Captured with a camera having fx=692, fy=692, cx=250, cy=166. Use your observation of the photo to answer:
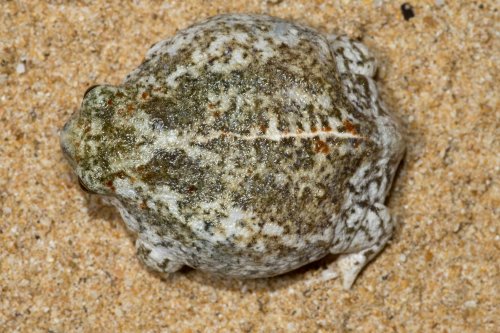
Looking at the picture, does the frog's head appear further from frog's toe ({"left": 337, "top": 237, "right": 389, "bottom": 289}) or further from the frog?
frog's toe ({"left": 337, "top": 237, "right": 389, "bottom": 289})

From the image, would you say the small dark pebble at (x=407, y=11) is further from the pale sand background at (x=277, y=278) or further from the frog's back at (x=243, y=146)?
the frog's back at (x=243, y=146)

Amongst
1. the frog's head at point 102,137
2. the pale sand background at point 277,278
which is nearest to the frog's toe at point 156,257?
the pale sand background at point 277,278

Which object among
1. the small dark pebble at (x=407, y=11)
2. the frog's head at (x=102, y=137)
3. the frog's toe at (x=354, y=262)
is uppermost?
the small dark pebble at (x=407, y=11)

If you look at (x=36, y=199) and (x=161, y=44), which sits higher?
(x=161, y=44)

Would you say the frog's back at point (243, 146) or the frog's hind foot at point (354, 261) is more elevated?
the frog's back at point (243, 146)

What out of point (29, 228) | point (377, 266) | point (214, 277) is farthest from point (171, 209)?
point (377, 266)

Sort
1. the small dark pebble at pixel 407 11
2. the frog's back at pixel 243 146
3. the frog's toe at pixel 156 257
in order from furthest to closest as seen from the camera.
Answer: the small dark pebble at pixel 407 11
the frog's toe at pixel 156 257
the frog's back at pixel 243 146

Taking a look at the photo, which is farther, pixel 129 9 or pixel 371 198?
pixel 129 9

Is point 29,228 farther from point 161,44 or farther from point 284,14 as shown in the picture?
point 284,14
